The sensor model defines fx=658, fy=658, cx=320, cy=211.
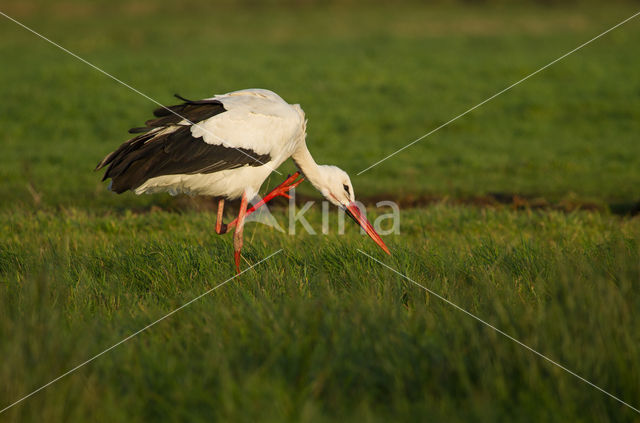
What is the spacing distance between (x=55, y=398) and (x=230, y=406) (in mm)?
814

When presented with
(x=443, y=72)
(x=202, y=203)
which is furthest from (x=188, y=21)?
(x=202, y=203)

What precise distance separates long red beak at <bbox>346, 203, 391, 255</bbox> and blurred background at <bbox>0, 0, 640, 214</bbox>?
252 centimetres

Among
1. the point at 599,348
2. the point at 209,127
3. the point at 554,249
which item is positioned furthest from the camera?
the point at 209,127

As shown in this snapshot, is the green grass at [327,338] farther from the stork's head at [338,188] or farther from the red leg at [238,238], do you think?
the stork's head at [338,188]

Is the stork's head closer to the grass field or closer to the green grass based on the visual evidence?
the grass field

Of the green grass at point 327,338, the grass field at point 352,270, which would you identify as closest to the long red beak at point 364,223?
the grass field at point 352,270

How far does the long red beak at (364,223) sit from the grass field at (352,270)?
0.18 m

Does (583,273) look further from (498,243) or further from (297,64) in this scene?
(297,64)

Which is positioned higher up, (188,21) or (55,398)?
(188,21)

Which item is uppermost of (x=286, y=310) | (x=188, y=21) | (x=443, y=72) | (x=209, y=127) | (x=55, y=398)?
(x=188, y=21)

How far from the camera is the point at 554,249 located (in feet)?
17.5

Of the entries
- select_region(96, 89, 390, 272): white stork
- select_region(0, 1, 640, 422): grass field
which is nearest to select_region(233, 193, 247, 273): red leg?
select_region(96, 89, 390, 272): white stork

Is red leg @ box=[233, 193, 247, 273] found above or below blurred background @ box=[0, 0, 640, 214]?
below

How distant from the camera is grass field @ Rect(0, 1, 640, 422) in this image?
301 centimetres
